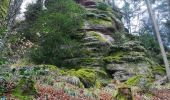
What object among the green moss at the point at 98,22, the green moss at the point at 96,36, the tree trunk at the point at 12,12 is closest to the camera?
the tree trunk at the point at 12,12

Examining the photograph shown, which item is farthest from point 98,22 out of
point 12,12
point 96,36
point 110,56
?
point 12,12

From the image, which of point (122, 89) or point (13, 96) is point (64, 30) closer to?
point (122, 89)

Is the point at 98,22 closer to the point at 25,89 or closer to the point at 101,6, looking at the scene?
the point at 101,6

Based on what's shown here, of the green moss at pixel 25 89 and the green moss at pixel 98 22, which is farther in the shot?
the green moss at pixel 98 22

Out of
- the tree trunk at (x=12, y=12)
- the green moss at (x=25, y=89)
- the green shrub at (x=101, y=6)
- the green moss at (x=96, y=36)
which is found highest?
the green shrub at (x=101, y=6)

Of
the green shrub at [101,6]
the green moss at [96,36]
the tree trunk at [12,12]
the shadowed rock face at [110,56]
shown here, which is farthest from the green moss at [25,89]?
the green shrub at [101,6]

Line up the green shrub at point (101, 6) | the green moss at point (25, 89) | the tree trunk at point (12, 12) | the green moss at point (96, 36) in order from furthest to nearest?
the green shrub at point (101, 6) < the green moss at point (96, 36) < the green moss at point (25, 89) < the tree trunk at point (12, 12)

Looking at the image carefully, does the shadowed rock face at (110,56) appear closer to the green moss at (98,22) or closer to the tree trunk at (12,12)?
the green moss at (98,22)

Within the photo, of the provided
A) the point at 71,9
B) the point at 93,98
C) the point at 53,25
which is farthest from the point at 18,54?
the point at 93,98

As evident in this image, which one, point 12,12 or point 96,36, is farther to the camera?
point 96,36

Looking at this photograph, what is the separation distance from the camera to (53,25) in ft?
70.3

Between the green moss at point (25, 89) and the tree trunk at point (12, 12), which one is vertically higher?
the tree trunk at point (12, 12)

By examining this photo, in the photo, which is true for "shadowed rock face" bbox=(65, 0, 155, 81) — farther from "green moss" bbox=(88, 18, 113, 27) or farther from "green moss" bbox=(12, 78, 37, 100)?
"green moss" bbox=(12, 78, 37, 100)

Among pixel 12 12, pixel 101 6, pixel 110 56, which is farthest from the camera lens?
pixel 101 6
